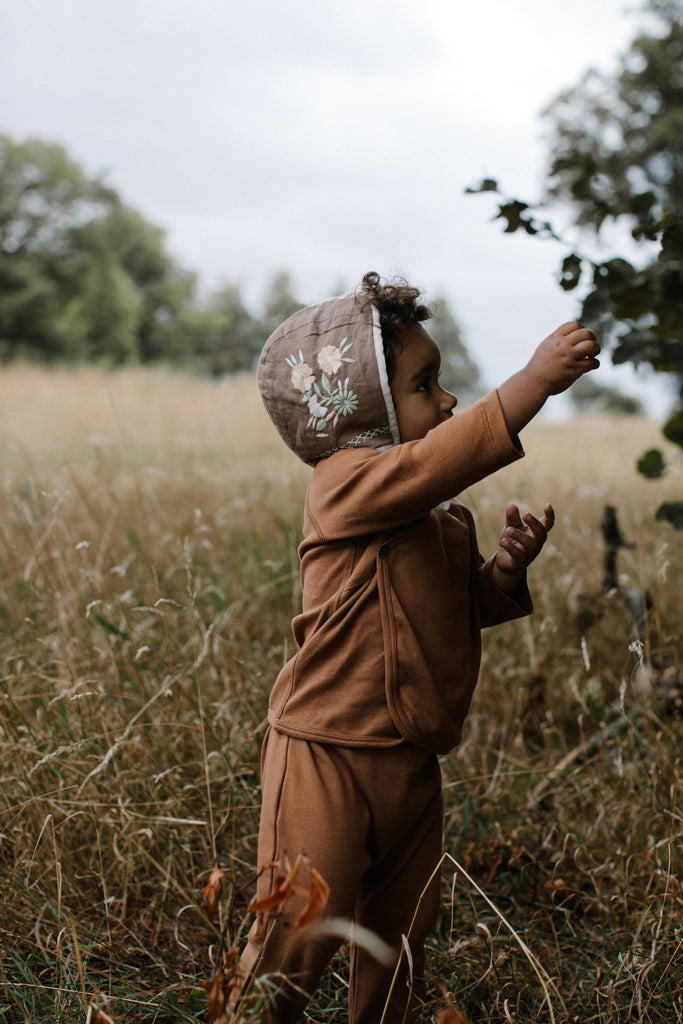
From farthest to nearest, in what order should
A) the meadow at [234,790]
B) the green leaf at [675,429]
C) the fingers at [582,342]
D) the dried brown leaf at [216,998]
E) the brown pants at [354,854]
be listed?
1. the green leaf at [675,429]
2. the meadow at [234,790]
3. the brown pants at [354,854]
4. the fingers at [582,342]
5. the dried brown leaf at [216,998]

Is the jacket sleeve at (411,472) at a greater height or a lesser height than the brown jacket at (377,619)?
greater

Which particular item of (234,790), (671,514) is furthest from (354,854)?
(671,514)

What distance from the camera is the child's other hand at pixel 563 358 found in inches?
48.4

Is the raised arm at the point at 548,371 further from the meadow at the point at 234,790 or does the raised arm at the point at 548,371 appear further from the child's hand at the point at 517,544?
the meadow at the point at 234,790

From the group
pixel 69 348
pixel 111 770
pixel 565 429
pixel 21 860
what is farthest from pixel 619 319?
pixel 69 348

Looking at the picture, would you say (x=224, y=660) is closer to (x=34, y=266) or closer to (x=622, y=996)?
(x=622, y=996)

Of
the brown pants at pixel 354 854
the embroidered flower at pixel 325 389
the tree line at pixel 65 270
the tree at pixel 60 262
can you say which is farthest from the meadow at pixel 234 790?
the tree at pixel 60 262

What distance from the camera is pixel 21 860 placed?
5.95 feet

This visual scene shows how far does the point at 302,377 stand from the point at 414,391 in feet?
0.66

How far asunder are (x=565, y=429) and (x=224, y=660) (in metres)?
12.2

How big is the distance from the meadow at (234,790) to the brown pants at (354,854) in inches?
5.0

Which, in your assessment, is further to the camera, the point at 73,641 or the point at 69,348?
the point at 69,348

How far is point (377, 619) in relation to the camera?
1.41 meters

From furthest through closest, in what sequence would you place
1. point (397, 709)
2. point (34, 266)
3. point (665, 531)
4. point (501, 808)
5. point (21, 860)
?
point (34, 266), point (665, 531), point (501, 808), point (21, 860), point (397, 709)
